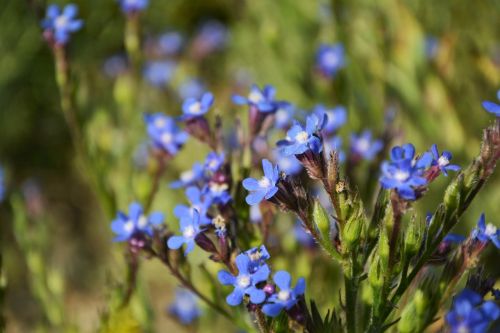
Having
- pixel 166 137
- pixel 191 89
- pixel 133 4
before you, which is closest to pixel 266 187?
pixel 166 137

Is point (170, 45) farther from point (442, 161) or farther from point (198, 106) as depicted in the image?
point (442, 161)

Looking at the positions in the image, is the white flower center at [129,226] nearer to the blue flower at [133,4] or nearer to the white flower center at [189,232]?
the white flower center at [189,232]

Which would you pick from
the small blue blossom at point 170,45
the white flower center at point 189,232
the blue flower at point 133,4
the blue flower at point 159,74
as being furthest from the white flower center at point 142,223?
the small blue blossom at point 170,45

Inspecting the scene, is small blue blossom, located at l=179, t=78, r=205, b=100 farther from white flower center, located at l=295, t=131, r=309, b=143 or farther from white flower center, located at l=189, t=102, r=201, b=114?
white flower center, located at l=295, t=131, r=309, b=143

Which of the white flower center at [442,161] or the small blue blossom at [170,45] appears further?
the small blue blossom at [170,45]

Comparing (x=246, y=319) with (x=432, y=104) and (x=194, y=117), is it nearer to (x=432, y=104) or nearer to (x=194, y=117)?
(x=194, y=117)

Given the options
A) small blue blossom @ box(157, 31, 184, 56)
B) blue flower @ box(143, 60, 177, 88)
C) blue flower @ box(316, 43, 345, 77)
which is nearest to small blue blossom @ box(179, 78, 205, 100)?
blue flower @ box(143, 60, 177, 88)

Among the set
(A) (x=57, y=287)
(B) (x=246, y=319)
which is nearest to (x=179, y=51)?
(A) (x=57, y=287)
